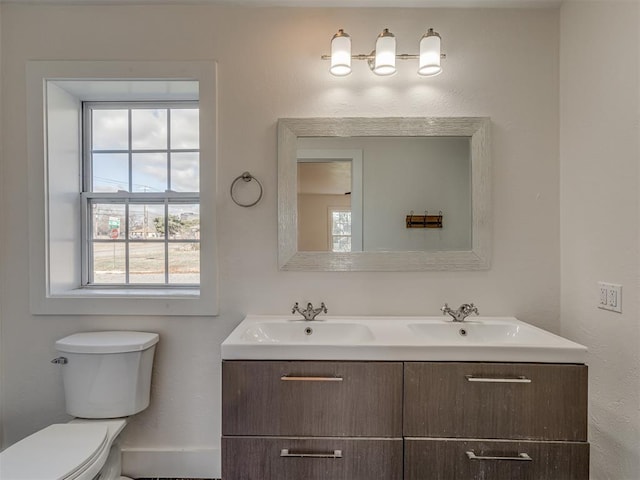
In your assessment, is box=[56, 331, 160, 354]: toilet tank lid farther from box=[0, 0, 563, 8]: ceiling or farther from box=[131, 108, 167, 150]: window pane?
box=[0, 0, 563, 8]: ceiling

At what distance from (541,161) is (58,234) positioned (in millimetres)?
2559

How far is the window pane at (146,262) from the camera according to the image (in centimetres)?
200

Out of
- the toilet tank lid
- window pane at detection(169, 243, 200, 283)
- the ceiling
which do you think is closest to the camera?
the toilet tank lid

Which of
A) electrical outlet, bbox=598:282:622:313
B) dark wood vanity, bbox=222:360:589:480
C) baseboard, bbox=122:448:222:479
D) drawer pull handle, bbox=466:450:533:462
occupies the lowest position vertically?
baseboard, bbox=122:448:222:479

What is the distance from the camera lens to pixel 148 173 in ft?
6.63

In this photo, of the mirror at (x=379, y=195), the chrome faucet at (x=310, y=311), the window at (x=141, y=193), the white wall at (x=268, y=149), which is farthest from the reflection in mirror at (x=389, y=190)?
the window at (x=141, y=193)

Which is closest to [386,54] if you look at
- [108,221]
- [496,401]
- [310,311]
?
[310,311]

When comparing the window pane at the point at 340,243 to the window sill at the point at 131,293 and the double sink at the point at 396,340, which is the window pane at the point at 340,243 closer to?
the double sink at the point at 396,340

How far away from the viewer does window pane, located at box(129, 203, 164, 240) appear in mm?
2004

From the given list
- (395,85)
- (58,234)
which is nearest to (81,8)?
(58,234)

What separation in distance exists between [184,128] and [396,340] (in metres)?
1.65

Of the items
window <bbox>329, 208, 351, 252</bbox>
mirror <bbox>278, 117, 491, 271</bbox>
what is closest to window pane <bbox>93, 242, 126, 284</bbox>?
mirror <bbox>278, 117, 491, 271</bbox>

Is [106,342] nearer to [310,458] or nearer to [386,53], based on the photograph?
[310,458]

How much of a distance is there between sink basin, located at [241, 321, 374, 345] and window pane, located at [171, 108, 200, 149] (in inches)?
45.0
